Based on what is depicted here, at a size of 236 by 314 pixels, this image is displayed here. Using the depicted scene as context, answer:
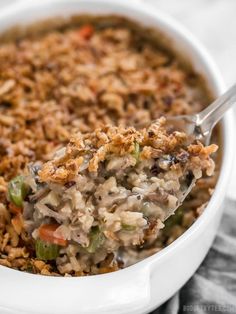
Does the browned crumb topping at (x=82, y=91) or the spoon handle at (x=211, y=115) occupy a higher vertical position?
the spoon handle at (x=211, y=115)

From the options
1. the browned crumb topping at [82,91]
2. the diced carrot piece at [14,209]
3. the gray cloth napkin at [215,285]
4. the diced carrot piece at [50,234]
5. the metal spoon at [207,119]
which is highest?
the metal spoon at [207,119]

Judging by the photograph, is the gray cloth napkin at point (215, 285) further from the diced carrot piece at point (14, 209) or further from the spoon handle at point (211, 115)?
the diced carrot piece at point (14, 209)

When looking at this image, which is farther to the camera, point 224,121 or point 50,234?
point 224,121

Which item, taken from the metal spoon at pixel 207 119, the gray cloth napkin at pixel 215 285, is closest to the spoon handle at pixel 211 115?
the metal spoon at pixel 207 119

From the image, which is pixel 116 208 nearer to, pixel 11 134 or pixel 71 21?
pixel 11 134

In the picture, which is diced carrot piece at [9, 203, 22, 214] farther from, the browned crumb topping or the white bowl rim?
the white bowl rim

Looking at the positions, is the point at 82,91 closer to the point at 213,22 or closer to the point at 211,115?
the point at 211,115

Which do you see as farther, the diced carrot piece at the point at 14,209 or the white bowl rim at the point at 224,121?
the diced carrot piece at the point at 14,209

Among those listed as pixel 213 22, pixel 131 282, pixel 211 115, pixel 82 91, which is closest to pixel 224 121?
pixel 211 115
